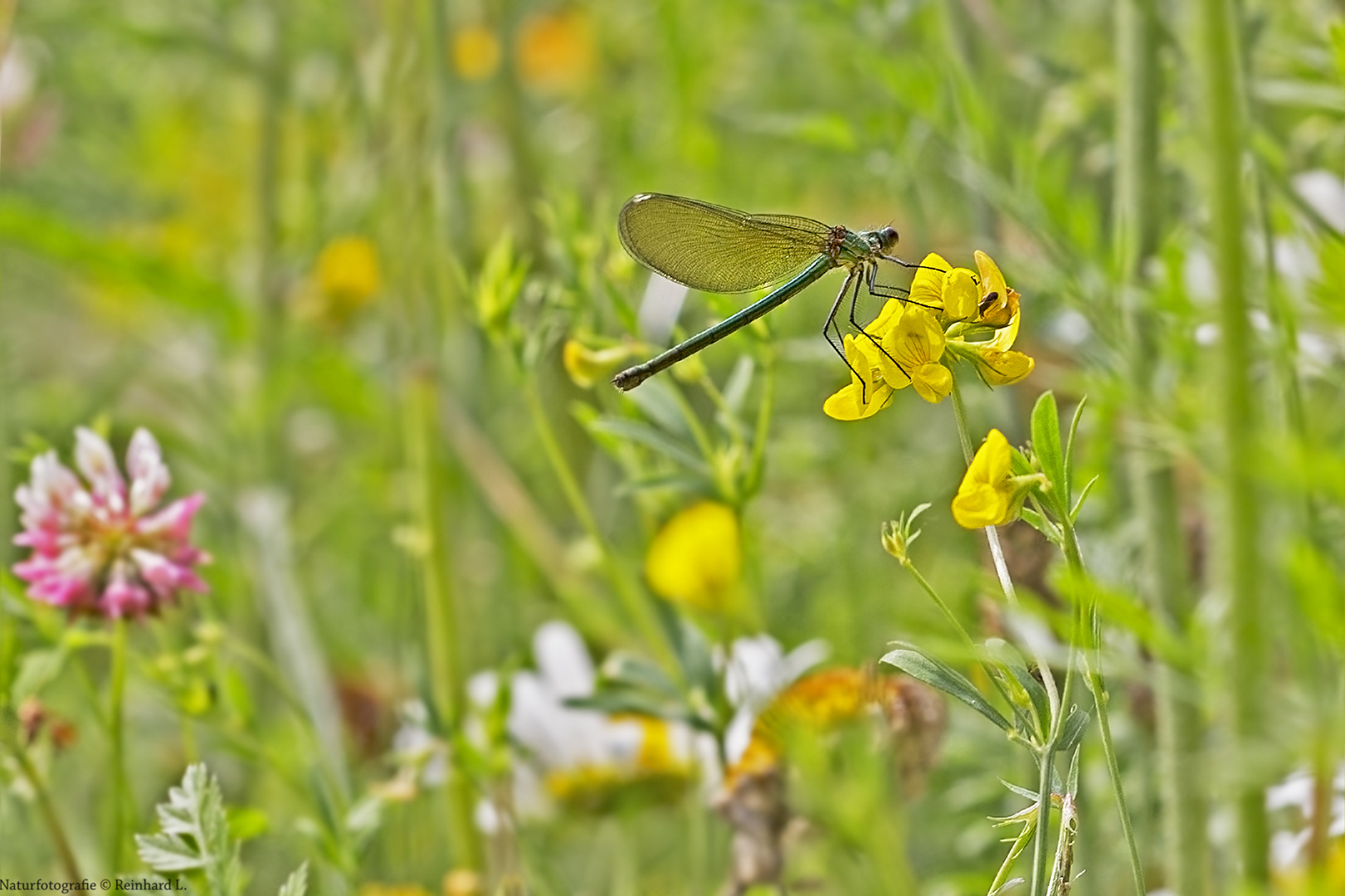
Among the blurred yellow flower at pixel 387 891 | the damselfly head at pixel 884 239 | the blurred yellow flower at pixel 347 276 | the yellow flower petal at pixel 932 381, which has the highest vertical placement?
the blurred yellow flower at pixel 347 276

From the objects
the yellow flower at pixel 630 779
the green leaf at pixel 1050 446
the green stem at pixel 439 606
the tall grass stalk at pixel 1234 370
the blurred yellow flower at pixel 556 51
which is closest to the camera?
the tall grass stalk at pixel 1234 370

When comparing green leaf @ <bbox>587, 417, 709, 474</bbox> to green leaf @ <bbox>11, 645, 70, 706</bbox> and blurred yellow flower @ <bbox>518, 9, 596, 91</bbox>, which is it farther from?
blurred yellow flower @ <bbox>518, 9, 596, 91</bbox>

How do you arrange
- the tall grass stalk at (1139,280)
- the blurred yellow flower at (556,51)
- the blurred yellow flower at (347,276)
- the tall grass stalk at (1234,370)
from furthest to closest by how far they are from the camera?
the blurred yellow flower at (556,51) < the blurred yellow flower at (347,276) < the tall grass stalk at (1139,280) < the tall grass stalk at (1234,370)

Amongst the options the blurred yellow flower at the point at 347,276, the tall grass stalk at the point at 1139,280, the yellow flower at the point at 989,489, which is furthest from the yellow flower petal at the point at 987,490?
the blurred yellow flower at the point at 347,276

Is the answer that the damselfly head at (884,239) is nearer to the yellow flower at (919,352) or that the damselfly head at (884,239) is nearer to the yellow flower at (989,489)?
the yellow flower at (919,352)

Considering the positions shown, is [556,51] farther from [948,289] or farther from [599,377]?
[948,289]

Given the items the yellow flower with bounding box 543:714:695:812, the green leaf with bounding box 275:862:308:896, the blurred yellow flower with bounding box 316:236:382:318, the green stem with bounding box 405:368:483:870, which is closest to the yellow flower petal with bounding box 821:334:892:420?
the green leaf with bounding box 275:862:308:896
